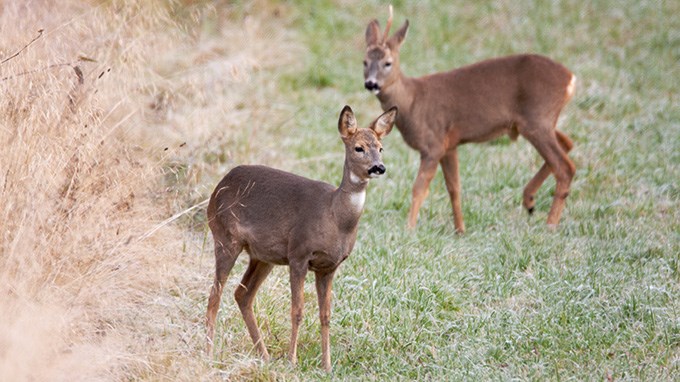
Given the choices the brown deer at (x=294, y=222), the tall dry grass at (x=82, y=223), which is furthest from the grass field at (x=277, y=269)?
the brown deer at (x=294, y=222)

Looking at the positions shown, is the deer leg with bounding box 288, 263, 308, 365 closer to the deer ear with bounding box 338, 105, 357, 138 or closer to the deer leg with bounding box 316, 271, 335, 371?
the deer leg with bounding box 316, 271, 335, 371

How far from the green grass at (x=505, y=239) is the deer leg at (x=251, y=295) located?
12cm

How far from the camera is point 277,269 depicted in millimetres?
7176

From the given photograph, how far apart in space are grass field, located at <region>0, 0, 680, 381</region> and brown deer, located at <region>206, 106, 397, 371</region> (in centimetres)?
26

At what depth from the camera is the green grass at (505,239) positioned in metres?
5.85

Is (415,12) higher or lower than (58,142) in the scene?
lower

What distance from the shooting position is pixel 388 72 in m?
9.20

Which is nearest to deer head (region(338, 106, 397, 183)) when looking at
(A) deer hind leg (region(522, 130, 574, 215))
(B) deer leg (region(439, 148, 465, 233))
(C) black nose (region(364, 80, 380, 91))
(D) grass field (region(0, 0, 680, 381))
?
(D) grass field (region(0, 0, 680, 381))

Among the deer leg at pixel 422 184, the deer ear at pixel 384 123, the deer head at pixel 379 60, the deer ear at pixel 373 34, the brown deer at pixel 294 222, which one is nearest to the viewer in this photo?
the brown deer at pixel 294 222

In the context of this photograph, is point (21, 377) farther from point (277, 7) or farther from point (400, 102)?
point (277, 7)

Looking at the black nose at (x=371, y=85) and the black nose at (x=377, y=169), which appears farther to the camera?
the black nose at (x=371, y=85)

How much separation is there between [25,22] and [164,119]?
244cm

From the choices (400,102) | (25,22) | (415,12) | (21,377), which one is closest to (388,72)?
(400,102)

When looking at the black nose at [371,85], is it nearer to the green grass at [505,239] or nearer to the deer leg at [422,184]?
the deer leg at [422,184]
